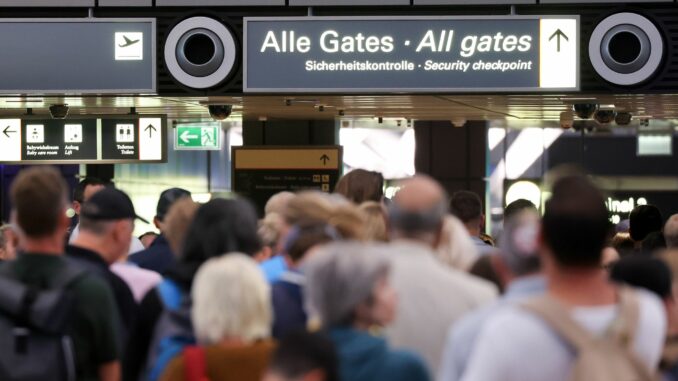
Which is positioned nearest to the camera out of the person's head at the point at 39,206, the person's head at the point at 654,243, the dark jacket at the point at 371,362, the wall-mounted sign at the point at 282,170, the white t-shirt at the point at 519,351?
the white t-shirt at the point at 519,351

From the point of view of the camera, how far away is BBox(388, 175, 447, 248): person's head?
15.3 feet

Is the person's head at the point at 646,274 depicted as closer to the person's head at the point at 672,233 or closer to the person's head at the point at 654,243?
the person's head at the point at 672,233

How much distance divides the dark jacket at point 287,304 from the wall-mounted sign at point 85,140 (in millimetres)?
11115

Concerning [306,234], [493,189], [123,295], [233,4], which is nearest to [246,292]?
[306,234]

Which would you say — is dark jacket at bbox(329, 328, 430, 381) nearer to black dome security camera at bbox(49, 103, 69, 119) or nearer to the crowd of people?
the crowd of people

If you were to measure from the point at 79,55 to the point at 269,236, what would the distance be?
6385 millimetres

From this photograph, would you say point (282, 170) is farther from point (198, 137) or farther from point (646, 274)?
point (646, 274)

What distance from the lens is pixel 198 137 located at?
21.2 metres

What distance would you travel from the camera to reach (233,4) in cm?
1272

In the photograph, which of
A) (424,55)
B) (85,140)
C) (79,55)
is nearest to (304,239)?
(424,55)

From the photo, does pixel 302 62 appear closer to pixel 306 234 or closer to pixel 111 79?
pixel 111 79

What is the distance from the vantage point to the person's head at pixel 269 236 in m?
5.94

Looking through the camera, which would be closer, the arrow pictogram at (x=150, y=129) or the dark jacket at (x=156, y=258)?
the dark jacket at (x=156, y=258)

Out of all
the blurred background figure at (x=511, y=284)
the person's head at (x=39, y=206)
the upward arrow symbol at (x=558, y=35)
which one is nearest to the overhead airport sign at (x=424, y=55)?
the upward arrow symbol at (x=558, y=35)
